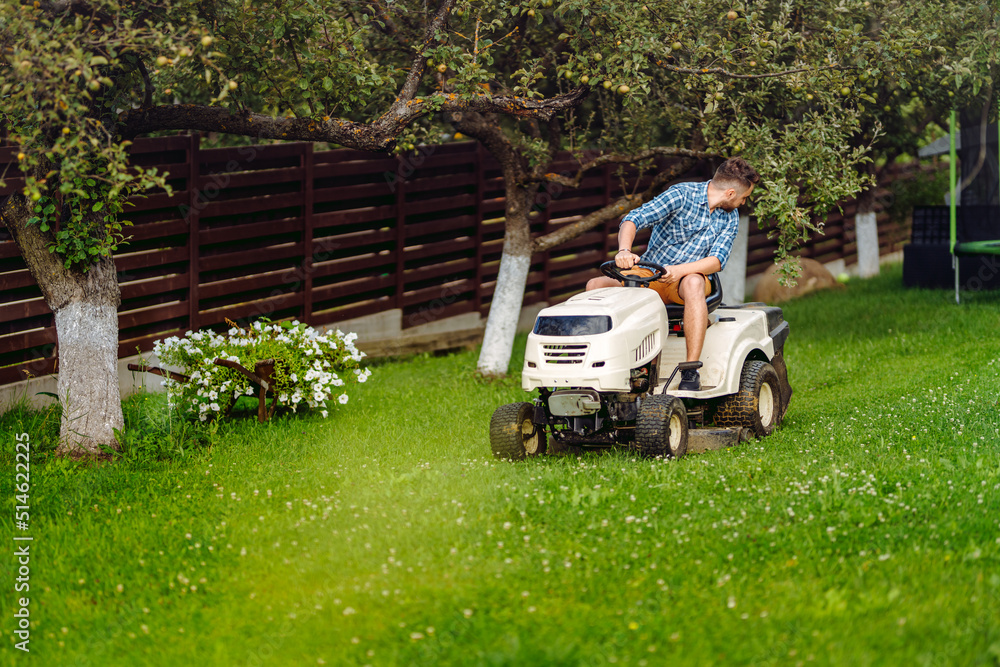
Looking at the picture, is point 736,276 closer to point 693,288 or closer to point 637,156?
point 637,156

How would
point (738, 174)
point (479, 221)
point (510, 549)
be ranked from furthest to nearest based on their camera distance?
point (479, 221)
point (738, 174)
point (510, 549)

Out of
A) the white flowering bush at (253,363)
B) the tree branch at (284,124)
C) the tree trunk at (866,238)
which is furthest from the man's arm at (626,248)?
the tree trunk at (866,238)

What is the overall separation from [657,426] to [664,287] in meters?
1.10

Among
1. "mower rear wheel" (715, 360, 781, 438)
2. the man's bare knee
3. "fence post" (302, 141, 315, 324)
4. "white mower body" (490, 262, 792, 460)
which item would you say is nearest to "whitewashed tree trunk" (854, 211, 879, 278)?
"fence post" (302, 141, 315, 324)

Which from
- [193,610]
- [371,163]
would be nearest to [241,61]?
[371,163]

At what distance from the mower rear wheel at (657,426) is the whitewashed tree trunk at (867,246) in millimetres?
11533

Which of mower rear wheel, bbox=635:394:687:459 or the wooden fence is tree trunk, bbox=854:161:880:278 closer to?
the wooden fence

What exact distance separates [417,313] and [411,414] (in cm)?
317

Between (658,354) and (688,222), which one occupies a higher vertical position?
(688,222)

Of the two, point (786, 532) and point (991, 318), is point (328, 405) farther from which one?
point (991, 318)

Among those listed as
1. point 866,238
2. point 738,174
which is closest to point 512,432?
point 738,174

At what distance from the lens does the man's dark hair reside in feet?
20.9

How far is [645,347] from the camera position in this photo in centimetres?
605

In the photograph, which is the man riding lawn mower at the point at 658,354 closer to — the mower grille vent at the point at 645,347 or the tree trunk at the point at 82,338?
the mower grille vent at the point at 645,347
